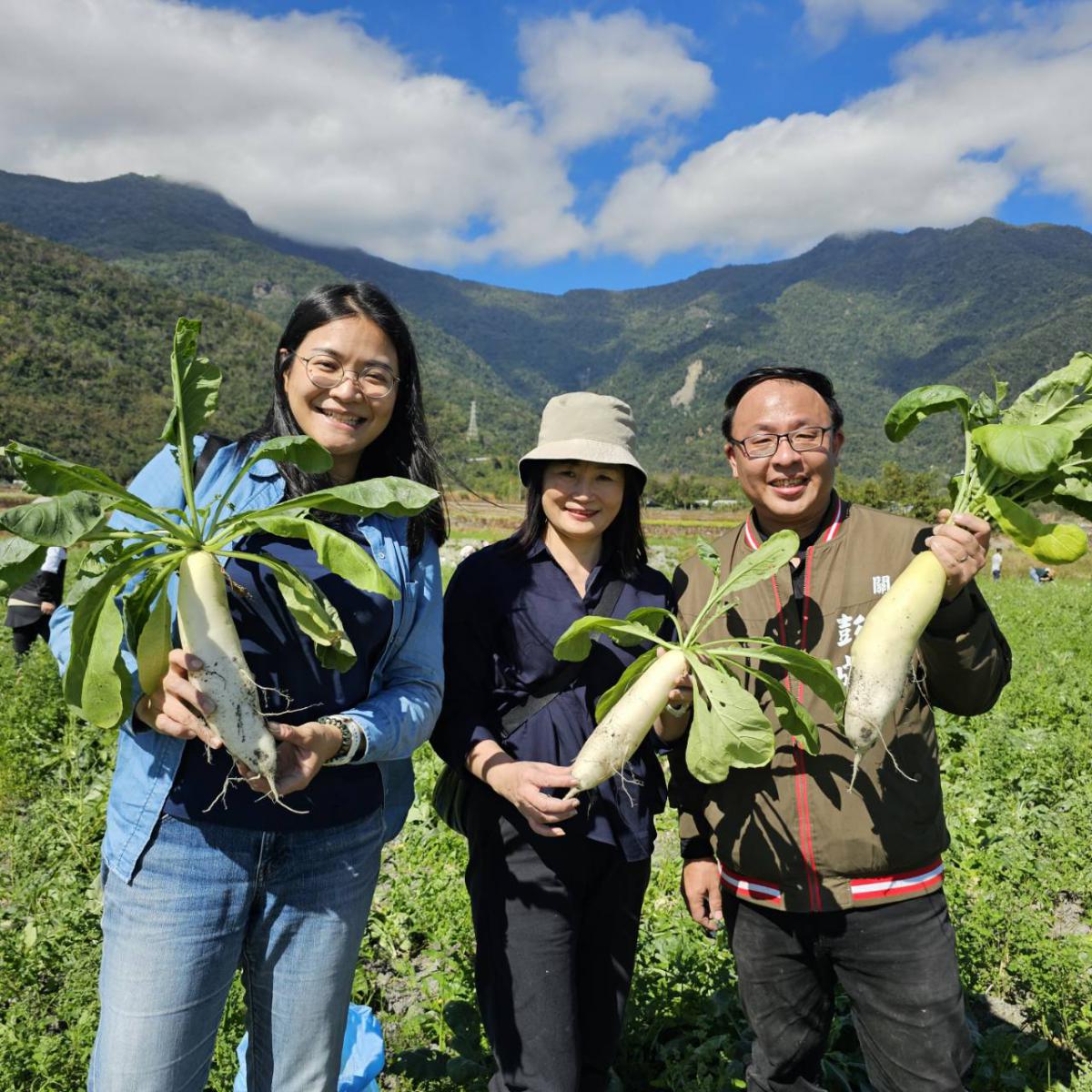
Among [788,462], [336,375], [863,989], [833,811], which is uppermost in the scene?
[336,375]

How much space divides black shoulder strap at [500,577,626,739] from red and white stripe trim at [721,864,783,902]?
72cm

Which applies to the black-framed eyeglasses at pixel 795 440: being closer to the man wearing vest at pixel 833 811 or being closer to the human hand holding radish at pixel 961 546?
the man wearing vest at pixel 833 811

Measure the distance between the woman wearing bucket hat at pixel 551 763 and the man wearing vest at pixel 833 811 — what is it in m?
0.27

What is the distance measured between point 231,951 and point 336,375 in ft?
4.85

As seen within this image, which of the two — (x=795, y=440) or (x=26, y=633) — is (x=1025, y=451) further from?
(x=26, y=633)

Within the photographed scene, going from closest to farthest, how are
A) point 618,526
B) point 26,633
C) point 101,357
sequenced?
point 618,526 → point 26,633 → point 101,357

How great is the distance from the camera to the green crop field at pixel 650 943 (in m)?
2.64

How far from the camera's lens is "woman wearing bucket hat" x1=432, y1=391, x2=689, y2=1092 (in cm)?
201

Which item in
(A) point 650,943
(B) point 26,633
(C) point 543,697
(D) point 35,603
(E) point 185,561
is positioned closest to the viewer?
(E) point 185,561

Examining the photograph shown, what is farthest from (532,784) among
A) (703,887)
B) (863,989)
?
(863,989)

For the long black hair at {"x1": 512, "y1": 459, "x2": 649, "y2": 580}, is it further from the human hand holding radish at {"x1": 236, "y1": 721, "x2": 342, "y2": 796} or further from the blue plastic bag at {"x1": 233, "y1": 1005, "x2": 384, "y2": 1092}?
the blue plastic bag at {"x1": 233, "y1": 1005, "x2": 384, "y2": 1092}

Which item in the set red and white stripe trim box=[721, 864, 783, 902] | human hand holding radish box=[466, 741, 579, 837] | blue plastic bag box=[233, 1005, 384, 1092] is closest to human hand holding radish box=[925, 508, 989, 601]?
red and white stripe trim box=[721, 864, 783, 902]

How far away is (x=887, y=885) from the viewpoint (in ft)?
6.19

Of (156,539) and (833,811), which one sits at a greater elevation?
(156,539)
